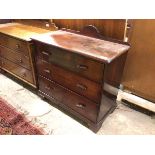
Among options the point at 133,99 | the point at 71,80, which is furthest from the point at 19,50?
the point at 133,99

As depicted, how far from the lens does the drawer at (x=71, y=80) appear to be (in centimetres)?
148

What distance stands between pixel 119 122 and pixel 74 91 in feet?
2.01

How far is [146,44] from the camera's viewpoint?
5.55ft

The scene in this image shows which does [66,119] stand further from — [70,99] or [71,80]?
[71,80]

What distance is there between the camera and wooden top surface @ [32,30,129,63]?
1365 mm

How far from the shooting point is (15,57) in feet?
7.27

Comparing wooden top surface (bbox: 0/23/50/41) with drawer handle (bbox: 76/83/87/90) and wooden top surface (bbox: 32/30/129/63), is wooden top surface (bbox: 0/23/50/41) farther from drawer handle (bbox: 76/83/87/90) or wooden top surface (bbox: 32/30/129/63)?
drawer handle (bbox: 76/83/87/90)

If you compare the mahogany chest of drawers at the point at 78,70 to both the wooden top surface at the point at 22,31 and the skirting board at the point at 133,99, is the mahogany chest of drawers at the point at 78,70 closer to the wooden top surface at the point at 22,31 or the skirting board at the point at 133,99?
the skirting board at the point at 133,99

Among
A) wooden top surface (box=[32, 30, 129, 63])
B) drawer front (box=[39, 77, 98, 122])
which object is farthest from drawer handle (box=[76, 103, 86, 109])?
wooden top surface (box=[32, 30, 129, 63])

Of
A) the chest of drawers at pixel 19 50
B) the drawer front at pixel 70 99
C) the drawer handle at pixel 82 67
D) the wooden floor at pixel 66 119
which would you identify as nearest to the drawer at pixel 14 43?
the chest of drawers at pixel 19 50

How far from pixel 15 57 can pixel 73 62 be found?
1.05m

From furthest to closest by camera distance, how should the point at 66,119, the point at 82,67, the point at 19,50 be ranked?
1. the point at 19,50
2. the point at 66,119
3. the point at 82,67
